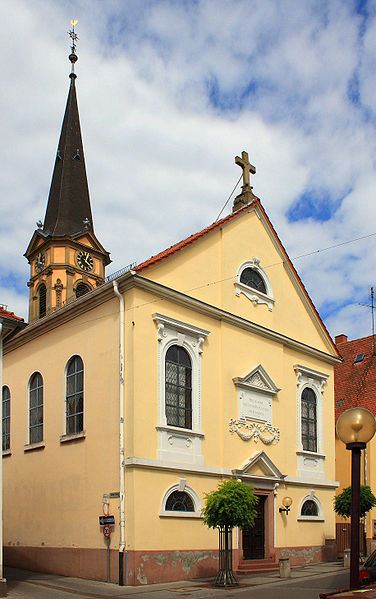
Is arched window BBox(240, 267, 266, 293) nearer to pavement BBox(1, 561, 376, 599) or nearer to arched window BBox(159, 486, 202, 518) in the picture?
arched window BBox(159, 486, 202, 518)

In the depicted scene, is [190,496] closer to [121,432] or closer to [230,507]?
[230,507]

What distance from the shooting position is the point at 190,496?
59.2 ft

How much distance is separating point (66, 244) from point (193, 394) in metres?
16.4

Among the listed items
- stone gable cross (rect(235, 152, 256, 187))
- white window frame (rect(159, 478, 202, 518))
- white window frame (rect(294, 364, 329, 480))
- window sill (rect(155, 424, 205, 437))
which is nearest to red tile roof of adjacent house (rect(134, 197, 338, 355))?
stone gable cross (rect(235, 152, 256, 187))

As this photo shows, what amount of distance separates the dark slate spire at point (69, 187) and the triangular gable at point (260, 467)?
1745cm

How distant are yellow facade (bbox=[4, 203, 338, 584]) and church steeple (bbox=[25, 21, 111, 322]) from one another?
364 inches

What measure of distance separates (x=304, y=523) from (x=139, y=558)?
27.3ft

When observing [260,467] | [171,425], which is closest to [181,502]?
[171,425]

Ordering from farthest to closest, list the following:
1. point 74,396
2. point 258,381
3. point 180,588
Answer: point 258,381
point 74,396
point 180,588

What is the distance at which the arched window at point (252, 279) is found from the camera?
22.3 metres

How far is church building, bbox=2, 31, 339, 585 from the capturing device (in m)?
17.0

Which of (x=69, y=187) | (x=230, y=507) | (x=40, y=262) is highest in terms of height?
(x=69, y=187)

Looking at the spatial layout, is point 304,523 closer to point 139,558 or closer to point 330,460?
point 330,460

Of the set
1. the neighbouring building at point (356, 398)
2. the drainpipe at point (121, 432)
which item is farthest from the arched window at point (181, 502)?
the neighbouring building at point (356, 398)
